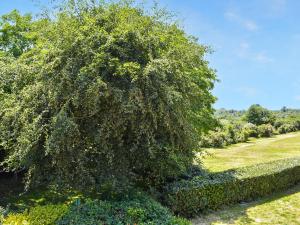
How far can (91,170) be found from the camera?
11.1 m

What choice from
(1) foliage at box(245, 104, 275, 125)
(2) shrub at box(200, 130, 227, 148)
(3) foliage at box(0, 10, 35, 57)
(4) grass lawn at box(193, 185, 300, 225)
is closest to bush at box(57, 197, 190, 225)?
(4) grass lawn at box(193, 185, 300, 225)

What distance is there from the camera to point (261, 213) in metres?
12.1

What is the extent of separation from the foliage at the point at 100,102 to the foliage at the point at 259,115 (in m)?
52.3

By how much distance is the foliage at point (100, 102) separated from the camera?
10508mm

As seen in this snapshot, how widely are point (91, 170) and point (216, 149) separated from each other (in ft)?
83.4

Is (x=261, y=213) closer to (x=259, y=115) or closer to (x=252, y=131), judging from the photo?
(x=252, y=131)

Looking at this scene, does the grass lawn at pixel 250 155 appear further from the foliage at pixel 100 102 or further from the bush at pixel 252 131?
the foliage at pixel 100 102

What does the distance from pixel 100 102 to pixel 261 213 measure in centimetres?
670

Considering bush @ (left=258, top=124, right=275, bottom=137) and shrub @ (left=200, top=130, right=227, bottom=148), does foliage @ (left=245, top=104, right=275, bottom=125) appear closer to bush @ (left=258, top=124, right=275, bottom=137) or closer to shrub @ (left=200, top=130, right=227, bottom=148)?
bush @ (left=258, top=124, right=275, bottom=137)

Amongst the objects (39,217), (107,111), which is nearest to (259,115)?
(107,111)

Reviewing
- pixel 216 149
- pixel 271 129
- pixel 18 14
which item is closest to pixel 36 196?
pixel 18 14

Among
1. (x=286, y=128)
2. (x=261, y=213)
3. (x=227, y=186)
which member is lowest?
(x=261, y=213)

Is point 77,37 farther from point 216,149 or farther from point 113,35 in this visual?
point 216,149

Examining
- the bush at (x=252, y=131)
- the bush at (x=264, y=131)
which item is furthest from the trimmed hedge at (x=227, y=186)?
the bush at (x=264, y=131)
